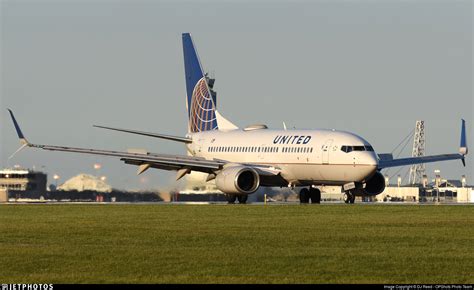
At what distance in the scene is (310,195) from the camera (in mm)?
67062

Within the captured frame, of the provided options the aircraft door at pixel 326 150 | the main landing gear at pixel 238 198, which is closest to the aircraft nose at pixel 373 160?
the aircraft door at pixel 326 150

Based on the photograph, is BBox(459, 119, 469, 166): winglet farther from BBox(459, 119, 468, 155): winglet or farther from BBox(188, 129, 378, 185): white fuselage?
BBox(188, 129, 378, 185): white fuselage

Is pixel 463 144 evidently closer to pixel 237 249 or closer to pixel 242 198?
pixel 242 198

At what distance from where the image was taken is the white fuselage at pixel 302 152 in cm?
6244

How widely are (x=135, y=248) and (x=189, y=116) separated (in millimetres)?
51218

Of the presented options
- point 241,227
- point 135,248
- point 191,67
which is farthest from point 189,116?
point 135,248

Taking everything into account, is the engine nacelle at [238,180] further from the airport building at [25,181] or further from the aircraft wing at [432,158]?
the airport building at [25,181]

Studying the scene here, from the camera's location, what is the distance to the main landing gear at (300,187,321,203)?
66.8m

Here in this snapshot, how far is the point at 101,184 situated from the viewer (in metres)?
76.9

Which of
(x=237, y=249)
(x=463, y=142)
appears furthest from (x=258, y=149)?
(x=237, y=249)

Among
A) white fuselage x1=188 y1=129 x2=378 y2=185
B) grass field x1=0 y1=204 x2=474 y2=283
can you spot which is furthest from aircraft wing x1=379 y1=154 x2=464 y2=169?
grass field x1=0 y1=204 x2=474 y2=283

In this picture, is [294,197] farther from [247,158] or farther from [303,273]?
[303,273]

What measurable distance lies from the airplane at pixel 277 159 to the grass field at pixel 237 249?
1705 cm

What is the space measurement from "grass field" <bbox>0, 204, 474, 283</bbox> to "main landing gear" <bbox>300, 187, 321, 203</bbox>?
2050 cm
